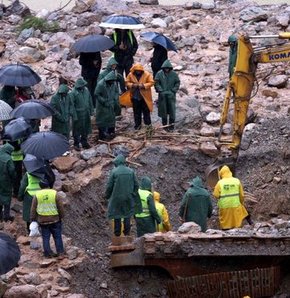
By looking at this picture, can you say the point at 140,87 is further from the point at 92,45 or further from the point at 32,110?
the point at 32,110

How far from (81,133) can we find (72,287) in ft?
14.5

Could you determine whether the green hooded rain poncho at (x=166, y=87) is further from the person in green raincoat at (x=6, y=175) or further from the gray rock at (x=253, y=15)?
the gray rock at (x=253, y=15)

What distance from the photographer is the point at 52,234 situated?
15531 millimetres

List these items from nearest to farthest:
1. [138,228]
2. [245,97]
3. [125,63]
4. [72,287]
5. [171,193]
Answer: [72,287] → [138,228] → [245,97] → [171,193] → [125,63]

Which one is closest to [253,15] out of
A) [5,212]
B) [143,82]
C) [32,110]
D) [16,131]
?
[143,82]

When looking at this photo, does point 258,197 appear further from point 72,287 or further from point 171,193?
point 72,287

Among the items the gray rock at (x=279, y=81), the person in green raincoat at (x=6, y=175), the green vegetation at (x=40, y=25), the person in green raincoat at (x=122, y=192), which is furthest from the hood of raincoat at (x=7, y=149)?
the green vegetation at (x=40, y=25)

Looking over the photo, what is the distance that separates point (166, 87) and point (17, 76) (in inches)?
113

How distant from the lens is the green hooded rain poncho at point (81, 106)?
1864cm

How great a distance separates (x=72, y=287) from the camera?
15172 mm

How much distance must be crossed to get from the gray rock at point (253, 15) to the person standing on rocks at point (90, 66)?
21.3 feet

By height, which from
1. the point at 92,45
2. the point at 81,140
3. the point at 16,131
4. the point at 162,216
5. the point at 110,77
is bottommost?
the point at 162,216

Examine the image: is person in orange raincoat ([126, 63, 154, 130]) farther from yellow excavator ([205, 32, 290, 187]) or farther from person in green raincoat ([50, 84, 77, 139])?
yellow excavator ([205, 32, 290, 187])

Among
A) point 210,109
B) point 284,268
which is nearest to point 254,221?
point 284,268
